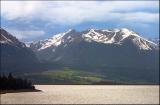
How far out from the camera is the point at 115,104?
542ft

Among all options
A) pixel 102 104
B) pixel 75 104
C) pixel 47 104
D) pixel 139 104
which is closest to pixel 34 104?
pixel 47 104

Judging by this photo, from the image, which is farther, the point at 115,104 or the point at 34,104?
the point at 115,104

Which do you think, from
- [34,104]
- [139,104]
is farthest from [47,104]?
[139,104]

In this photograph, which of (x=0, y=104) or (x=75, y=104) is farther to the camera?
(x=75, y=104)

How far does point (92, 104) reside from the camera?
162 meters

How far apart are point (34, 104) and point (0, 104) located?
1589 centimetres

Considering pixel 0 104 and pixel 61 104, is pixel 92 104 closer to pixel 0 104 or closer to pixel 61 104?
pixel 61 104

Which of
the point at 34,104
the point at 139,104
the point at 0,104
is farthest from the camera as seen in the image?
the point at 139,104

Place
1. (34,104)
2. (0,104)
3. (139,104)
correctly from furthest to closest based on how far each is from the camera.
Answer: (139,104)
(34,104)
(0,104)

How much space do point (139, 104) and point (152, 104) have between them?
18.2 ft

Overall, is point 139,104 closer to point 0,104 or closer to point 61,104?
point 61,104

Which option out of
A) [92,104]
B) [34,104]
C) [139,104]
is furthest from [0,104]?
[139,104]

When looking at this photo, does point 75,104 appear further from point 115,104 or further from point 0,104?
point 0,104

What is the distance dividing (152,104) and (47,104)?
138ft
